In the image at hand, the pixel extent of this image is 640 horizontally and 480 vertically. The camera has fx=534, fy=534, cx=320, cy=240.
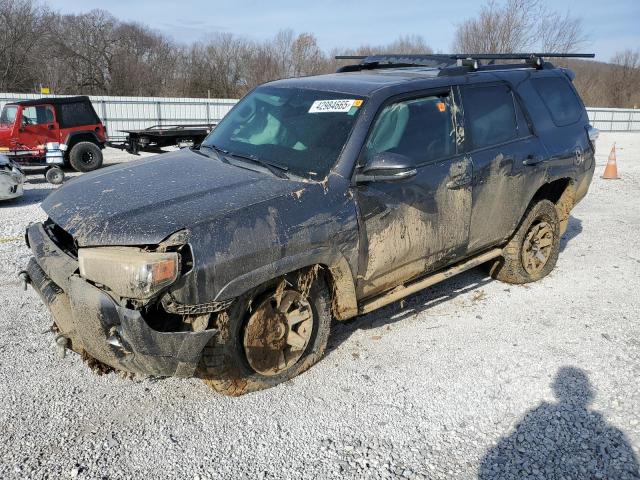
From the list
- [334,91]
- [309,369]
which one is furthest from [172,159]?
[309,369]

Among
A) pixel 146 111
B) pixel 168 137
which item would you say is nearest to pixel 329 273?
pixel 168 137

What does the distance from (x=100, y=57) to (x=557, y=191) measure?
47218mm

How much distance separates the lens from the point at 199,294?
2.76 m

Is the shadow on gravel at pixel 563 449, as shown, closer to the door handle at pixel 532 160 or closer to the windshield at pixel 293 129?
the windshield at pixel 293 129

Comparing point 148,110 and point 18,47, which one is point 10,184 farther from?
point 18,47

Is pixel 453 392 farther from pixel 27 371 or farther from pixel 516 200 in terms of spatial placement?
pixel 27 371

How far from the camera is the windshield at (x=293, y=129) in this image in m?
3.51

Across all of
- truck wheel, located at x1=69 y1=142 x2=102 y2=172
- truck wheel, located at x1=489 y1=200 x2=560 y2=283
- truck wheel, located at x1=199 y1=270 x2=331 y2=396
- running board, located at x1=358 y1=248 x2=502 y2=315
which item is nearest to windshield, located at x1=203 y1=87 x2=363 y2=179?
truck wheel, located at x1=199 y1=270 x2=331 y2=396

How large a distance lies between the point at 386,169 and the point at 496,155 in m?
1.41

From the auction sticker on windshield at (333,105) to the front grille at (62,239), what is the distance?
72.1 inches

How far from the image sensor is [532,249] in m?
5.26

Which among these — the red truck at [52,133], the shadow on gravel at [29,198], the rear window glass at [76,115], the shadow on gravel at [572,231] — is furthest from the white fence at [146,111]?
the shadow on gravel at [572,231]

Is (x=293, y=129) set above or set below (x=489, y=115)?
below

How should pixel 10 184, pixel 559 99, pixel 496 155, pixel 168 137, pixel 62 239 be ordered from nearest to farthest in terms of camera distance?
pixel 62 239, pixel 496 155, pixel 559 99, pixel 10 184, pixel 168 137
